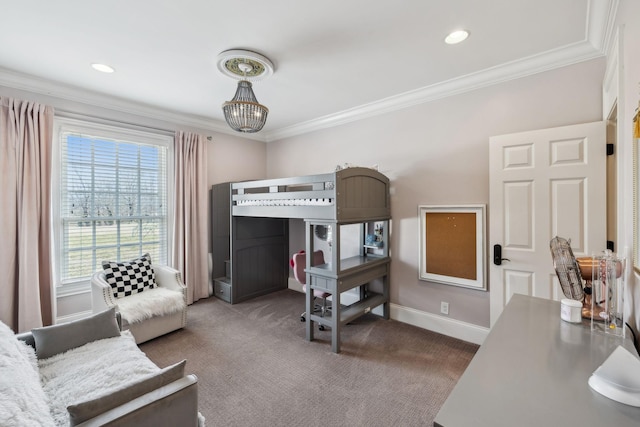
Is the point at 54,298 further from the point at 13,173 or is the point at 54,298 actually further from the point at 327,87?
the point at 327,87

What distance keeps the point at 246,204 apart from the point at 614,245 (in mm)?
3617

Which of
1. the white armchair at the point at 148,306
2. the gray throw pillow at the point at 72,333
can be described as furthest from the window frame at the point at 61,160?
the gray throw pillow at the point at 72,333

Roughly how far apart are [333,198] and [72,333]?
2224mm

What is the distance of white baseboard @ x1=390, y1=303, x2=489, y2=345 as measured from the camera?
279 centimetres

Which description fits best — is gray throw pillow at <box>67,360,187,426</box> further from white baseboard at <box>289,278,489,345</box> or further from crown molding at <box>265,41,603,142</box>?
crown molding at <box>265,41,603,142</box>

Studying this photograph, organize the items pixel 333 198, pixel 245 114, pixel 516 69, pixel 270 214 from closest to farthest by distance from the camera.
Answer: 1. pixel 245 114
2. pixel 516 69
3. pixel 333 198
4. pixel 270 214

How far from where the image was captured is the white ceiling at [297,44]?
5.95 ft

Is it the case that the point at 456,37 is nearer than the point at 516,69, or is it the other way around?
the point at 456,37

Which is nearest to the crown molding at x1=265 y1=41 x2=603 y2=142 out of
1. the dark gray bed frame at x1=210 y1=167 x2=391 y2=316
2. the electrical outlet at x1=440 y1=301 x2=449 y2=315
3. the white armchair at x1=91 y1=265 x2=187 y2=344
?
the dark gray bed frame at x1=210 y1=167 x2=391 y2=316

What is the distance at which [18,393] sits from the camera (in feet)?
3.60

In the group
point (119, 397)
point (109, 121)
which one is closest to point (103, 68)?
point (109, 121)

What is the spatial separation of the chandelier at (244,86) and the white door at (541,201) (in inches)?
84.6

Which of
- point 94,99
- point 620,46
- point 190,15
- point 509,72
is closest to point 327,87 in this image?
point 190,15

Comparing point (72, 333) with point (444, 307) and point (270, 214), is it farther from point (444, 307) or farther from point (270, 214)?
point (444, 307)
